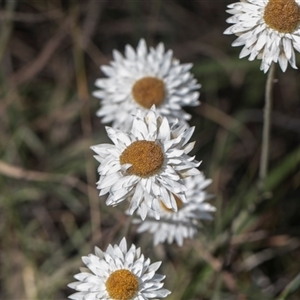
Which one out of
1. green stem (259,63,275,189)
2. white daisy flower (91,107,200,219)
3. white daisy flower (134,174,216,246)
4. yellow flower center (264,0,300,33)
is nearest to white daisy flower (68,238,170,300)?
white daisy flower (91,107,200,219)

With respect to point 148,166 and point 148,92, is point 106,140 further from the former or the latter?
point 148,166

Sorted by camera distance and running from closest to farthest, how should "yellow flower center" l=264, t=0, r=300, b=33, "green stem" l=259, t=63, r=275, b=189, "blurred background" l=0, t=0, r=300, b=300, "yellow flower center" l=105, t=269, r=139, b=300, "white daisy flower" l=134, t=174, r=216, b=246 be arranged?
"yellow flower center" l=105, t=269, r=139, b=300 → "yellow flower center" l=264, t=0, r=300, b=33 → "green stem" l=259, t=63, r=275, b=189 → "white daisy flower" l=134, t=174, r=216, b=246 → "blurred background" l=0, t=0, r=300, b=300

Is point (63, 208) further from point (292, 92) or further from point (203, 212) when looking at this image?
point (292, 92)

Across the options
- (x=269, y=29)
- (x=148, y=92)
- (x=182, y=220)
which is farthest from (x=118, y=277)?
(x=269, y=29)

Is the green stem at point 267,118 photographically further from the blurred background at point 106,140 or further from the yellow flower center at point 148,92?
the yellow flower center at point 148,92

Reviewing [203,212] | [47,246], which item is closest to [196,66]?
[203,212]

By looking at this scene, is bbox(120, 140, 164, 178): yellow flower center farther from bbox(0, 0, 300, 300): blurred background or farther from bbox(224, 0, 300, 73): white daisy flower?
bbox(0, 0, 300, 300): blurred background
